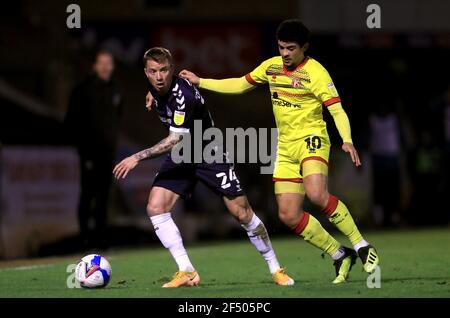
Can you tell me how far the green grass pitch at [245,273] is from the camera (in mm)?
9102

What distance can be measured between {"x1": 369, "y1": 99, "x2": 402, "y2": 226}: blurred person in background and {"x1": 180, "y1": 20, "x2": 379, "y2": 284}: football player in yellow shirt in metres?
9.34

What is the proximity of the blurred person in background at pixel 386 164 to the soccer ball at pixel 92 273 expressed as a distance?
10043 mm

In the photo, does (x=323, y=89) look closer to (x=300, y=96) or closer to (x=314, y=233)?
(x=300, y=96)

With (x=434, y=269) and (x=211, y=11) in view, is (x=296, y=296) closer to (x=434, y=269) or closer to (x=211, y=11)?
(x=434, y=269)

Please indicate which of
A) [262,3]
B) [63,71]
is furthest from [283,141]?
[262,3]

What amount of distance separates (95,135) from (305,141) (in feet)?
15.6

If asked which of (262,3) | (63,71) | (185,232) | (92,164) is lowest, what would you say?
(185,232)

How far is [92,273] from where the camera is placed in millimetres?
9430

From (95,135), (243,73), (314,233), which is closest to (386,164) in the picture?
(243,73)

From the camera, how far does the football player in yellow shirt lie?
9.46 meters

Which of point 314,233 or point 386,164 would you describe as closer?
point 314,233

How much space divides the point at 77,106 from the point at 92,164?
69 cm

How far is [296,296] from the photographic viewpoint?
875cm

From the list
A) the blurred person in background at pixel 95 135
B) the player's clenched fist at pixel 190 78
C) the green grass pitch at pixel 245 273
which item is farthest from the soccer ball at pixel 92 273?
the blurred person in background at pixel 95 135
